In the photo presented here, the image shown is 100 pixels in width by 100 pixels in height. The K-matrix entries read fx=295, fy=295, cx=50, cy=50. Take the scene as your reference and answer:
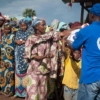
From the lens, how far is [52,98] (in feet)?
20.7

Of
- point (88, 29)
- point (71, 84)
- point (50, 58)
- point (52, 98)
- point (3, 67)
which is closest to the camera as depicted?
point (88, 29)

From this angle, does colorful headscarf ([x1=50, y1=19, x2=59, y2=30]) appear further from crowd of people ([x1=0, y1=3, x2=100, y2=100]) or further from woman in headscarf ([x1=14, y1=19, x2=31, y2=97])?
woman in headscarf ([x1=14, y1=19, x2=31, y2=97])

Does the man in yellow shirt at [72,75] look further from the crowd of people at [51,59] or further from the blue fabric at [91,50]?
the blue fabric at [91,50]

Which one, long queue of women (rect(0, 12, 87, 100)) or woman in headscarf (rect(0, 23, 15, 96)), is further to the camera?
woman in headscarf (rect(0, 23, 15, 96))

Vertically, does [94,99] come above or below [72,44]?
Result: below

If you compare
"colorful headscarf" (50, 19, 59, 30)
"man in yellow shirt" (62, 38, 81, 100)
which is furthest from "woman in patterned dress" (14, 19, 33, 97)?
"man in yellow shirt" (62, 38, 81, 100)

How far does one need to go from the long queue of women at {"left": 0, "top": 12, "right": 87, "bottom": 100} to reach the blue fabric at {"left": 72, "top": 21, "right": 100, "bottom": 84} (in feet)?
2.72

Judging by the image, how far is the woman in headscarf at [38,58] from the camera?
493 centimetres

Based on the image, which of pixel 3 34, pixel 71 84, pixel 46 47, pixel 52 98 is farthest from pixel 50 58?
pixel 3 34

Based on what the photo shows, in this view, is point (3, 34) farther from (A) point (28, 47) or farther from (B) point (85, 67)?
(B) point (85, 67)

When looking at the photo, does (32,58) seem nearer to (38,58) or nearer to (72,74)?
(38,58)

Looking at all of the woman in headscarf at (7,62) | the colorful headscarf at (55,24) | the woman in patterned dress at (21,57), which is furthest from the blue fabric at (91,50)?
the woman in headscarf at (7,62)

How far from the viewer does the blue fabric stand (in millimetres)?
3301

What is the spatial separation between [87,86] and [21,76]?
10.9ft
